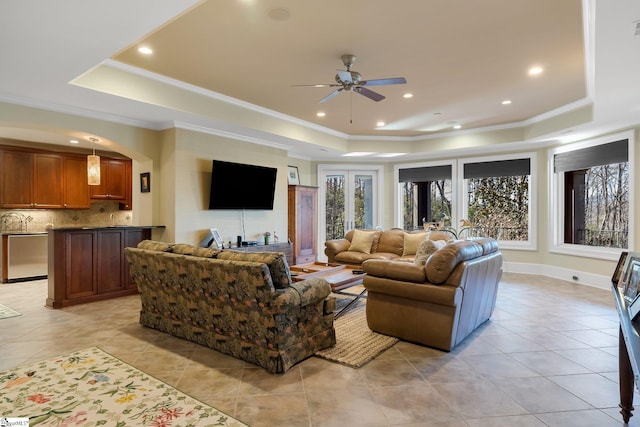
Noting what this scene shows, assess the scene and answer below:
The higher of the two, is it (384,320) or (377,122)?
(377,122)

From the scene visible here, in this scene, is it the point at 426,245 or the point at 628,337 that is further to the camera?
the point at 426,245

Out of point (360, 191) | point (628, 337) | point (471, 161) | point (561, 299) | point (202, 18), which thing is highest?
point (202, 18)

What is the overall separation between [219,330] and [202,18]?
2724 millimetres

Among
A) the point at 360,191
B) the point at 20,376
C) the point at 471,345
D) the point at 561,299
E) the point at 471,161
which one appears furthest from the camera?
the point at 360,191

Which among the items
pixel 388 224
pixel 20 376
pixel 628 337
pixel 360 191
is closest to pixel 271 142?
pixel 360 191

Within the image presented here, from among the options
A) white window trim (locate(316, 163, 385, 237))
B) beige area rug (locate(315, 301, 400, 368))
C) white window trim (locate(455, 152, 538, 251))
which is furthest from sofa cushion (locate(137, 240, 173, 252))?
white window trim (locate(455, 152, 538, 251))

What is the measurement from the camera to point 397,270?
10.8 ft

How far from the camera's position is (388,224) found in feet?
29.2

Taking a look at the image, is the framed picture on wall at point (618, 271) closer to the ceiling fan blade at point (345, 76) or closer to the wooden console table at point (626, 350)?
the wooden console table at point (626, 350)

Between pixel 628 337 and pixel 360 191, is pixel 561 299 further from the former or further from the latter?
pixel 360 191

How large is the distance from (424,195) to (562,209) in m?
2.81

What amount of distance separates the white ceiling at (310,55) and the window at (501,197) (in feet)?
5.05

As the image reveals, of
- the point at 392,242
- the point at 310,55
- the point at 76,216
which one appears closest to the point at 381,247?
the point at 392,242

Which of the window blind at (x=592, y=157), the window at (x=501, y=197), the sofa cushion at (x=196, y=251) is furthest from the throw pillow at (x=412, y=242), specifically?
the sofa cushion at (x=196, y=251)
